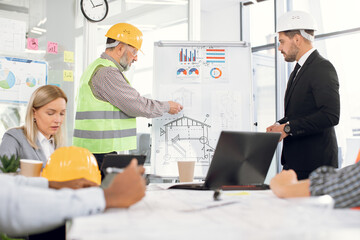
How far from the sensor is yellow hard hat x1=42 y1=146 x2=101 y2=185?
1.41 meters

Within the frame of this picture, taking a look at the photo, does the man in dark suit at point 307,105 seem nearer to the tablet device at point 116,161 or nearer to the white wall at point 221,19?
the tablet device at point 116,161

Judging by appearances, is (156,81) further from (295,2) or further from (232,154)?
(295,2)

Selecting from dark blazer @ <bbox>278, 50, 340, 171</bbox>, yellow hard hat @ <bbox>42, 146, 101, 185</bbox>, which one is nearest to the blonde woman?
yellow hard hat @ <bbox>42, 146, 101, 185</bbox>

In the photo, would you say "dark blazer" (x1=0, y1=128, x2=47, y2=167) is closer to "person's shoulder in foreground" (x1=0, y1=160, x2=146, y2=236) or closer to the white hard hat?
"person's shoulder in foreground" (x1=0, y1=160, x2=146, y2=236)

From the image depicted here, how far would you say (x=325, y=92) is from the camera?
232cm

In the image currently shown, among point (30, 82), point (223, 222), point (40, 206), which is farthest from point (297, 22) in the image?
point (30, 82)

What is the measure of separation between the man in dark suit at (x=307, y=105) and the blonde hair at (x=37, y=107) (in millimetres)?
1253

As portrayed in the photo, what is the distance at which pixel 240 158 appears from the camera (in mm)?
1550

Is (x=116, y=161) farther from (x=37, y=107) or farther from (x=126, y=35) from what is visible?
(x=126, y=35)

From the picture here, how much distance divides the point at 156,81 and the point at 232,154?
76.7 inches

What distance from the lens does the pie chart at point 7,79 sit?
329cm

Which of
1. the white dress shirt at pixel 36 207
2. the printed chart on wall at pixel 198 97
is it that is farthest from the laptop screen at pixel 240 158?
the printed chart on wall at pixel 198 97

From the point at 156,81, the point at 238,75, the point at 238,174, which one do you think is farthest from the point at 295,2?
the point at 238,174

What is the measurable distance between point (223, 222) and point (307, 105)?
1.64 metres
